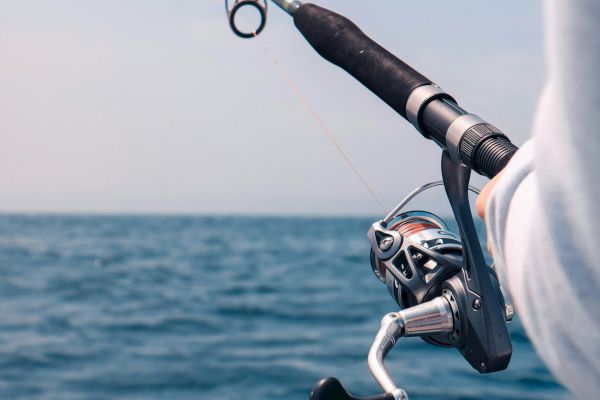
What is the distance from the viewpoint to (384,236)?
165 cm

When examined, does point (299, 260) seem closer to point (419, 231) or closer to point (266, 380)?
point (266, 380)

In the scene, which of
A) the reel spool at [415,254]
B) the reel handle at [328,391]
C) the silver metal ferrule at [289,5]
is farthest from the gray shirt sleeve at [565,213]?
the silver metal ferrule at [289,5]

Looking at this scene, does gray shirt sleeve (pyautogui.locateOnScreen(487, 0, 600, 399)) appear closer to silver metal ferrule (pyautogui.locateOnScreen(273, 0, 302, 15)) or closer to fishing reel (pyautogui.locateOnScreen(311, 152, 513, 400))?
fishing reel (pyautogui.locateOnScreen(311, 152, 513, 400))

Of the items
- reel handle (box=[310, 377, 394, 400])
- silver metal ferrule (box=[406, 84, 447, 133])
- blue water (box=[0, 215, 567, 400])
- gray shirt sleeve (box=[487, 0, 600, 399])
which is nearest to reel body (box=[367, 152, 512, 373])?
silver metal ferrule (box=[406, 84, 447, 133])

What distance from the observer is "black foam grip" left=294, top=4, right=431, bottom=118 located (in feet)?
5.33

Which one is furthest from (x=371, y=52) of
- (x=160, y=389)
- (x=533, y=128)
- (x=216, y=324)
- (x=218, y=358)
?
(x=216, y=324)

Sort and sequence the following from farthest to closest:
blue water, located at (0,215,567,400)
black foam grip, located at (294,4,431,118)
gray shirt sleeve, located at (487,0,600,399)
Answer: blue water, located at (0,215,567,400) → black foam grip, located at (294,4,431,118) → gray shirt sleeve, located at (487,0,600,399)

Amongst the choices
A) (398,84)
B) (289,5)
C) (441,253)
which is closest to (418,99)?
(398,84)

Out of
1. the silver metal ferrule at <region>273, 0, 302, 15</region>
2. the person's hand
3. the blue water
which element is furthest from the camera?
the blue water

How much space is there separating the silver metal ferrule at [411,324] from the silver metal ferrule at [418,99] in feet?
1.00

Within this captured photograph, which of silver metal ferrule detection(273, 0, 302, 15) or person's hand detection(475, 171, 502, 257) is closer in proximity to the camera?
person's hand detection(475, 171, 502, 257)

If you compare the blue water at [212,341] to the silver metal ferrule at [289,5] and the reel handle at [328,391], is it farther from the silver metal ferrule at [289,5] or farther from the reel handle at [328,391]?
the reel handle at [328,391]

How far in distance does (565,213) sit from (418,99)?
865mm

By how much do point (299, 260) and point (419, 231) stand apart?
870 inches
